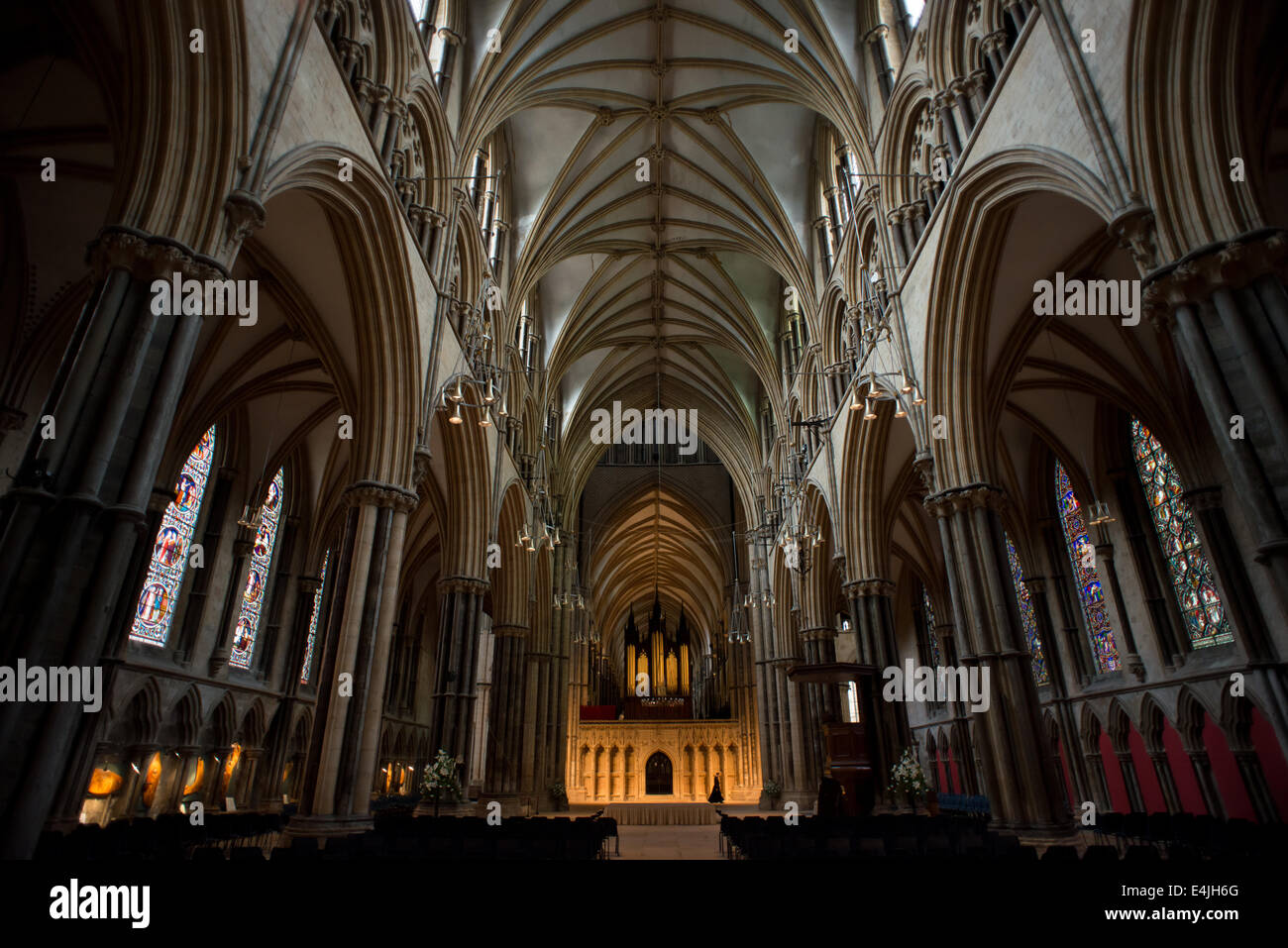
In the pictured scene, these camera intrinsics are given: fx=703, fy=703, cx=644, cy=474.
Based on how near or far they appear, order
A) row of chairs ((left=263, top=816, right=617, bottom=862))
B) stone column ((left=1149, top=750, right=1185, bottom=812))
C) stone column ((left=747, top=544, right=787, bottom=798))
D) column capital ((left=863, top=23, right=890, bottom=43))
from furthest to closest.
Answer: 1. stone column ((left=747, top=544, right=787, bottom=798))
2. stone column ((left=1149, top=750, right=1185, bottom=812))
3. column capital ((left=863, top=23, right=890, bottom=43))
4. row of chairs ((left=263, top=816, right=617, bottom=862))

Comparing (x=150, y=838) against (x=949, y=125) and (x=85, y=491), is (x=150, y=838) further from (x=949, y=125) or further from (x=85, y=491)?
(x=949, y=125)

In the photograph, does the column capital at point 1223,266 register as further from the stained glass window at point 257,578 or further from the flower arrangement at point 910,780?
the stained glass window at point 257,578

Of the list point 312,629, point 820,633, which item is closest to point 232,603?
point 312,629

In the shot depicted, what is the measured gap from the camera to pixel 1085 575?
16.7m

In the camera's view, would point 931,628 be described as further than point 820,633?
Yes

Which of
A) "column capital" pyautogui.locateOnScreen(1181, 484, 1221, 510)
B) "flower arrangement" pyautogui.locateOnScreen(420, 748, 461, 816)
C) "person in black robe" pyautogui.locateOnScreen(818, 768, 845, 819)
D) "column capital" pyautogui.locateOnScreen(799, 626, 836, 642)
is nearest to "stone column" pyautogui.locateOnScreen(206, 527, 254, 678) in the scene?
"flower arrangement" pyautogui.locateOnScreen(420, 748, 461, 816)

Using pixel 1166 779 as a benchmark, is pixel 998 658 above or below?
above

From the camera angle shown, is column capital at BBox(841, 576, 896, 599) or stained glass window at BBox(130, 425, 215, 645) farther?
column capital at BBox(841, 576, 896, 599)

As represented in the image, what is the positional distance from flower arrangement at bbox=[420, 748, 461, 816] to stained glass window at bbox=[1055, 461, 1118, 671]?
563 inches

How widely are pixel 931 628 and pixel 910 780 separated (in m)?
13.4

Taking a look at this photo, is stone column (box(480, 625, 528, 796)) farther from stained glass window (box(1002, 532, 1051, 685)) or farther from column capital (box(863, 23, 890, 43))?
column capital (box(863, 23, 890, 43))

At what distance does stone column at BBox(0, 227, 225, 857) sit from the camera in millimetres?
4746

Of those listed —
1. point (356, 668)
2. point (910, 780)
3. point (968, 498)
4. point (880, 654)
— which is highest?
point (968, 498)
